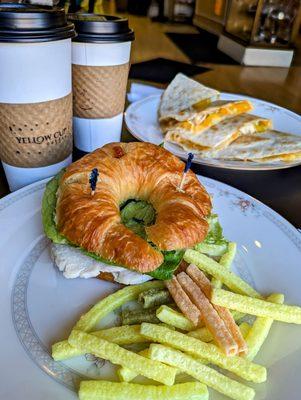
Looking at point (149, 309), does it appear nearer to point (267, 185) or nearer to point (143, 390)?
point (143, 390)

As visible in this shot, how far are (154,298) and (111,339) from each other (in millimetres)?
191

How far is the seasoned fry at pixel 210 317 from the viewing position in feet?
3.04

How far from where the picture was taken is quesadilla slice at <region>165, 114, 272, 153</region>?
2068mm

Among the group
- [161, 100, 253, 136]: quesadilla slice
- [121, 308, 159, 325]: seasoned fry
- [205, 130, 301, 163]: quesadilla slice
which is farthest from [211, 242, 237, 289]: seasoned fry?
[161, 100, 253, 136]: quesadilla slice

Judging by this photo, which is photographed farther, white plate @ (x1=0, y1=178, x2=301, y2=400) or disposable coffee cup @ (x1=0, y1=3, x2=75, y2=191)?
disposable coffee cup @ (x1=0, y1=3, x2=75, y2=191)

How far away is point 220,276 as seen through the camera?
45.8 inches

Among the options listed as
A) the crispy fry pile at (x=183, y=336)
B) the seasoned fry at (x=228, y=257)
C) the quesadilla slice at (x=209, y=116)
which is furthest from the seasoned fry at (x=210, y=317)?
the quesadilla slice at (x=209, y=116)

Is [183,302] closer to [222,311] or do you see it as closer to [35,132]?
[222,311]

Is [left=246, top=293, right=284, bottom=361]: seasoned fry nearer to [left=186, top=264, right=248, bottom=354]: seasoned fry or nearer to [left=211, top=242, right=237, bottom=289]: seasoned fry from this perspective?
[left=186, top=264, right=248, bottom=354]: seasoned fry

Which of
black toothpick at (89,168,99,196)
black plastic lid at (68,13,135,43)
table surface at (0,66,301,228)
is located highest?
black plastic lid at (68,13,135,43)

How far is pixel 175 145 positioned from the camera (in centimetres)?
212

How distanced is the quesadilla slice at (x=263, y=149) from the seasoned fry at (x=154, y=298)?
1.05 metres

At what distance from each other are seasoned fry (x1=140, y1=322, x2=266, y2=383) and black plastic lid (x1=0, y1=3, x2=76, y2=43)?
3.05 ft

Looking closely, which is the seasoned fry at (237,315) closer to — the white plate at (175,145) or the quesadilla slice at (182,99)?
the white plate at (175,145)
